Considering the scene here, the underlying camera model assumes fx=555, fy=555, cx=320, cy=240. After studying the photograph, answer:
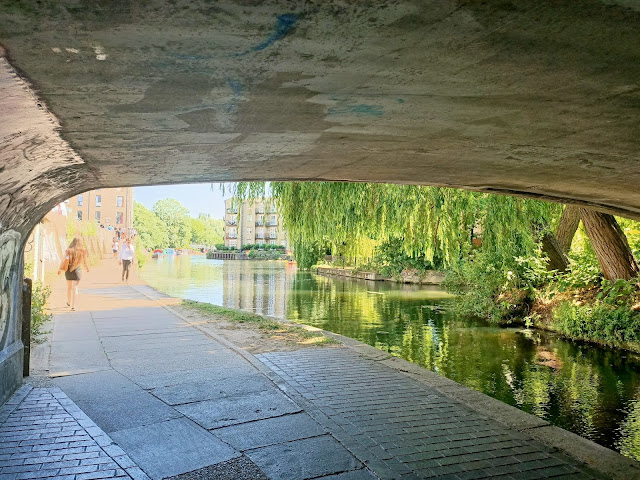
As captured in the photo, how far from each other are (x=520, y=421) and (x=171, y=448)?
10.5 ft

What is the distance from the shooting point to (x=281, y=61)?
2611mm

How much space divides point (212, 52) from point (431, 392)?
189 inches

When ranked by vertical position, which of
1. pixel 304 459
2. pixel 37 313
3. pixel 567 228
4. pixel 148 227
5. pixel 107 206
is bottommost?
pixel 304 459

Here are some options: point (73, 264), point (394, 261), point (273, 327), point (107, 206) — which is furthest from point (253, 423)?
point (107, 206)

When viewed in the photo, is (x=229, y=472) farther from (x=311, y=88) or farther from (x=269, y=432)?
(x=311, y=88)

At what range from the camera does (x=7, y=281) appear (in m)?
5.55

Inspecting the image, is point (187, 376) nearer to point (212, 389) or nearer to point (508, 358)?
point (212, 389)

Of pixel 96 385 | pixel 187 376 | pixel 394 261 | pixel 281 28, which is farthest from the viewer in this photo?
pixel 394 261

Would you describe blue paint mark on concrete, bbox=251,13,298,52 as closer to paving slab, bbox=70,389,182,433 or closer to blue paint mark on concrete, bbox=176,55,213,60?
blue paint mark on concrete, bbox=176,55,213,60

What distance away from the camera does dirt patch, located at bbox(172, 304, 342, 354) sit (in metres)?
8.61

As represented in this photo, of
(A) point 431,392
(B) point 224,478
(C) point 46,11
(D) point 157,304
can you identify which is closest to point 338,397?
(A) point 431,392

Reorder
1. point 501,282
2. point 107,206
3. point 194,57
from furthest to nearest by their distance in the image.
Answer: point 107,206 < point 501,282 < point 194,57

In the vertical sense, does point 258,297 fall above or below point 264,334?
below

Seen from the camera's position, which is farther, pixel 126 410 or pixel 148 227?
pixel 148 227
